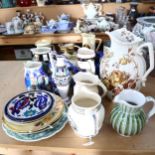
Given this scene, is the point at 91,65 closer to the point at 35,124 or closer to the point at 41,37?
the point at 35,124

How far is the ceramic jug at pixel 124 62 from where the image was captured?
2.54 feet

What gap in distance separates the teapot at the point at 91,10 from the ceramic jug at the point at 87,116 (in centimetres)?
164

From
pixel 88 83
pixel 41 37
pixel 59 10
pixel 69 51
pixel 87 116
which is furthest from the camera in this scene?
pixel 59 10

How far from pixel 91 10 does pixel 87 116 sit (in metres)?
1.75

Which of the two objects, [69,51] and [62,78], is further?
[69,51]

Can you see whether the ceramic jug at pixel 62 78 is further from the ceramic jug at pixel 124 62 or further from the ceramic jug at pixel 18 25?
the ceramic jug at pixel 18 25

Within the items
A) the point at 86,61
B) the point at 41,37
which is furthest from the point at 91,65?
the point at 41,37

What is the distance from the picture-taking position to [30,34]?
7.27 ft

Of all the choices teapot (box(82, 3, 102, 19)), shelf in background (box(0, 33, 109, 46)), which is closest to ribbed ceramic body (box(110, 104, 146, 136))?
shelf in background (box(0, 33, 109, 46))

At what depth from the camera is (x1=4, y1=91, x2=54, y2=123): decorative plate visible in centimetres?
72

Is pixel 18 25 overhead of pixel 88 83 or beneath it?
beneath

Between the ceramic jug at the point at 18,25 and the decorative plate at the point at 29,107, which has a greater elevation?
the decorative plate at the point at 29,107

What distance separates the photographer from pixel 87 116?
64 centimetres

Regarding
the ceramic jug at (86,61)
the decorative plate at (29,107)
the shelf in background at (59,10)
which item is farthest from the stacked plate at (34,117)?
the shelf in background at (59,10)
